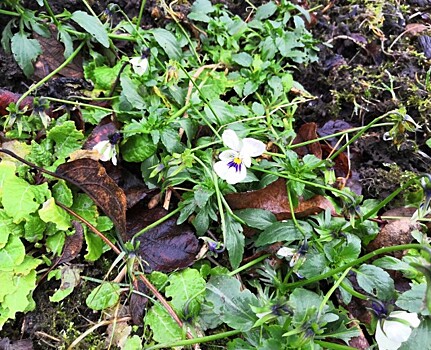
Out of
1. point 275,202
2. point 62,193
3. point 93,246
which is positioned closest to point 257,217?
point 275,202

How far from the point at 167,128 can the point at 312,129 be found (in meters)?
0.54

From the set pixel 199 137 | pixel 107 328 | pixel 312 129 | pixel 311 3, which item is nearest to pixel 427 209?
pixel 312 129

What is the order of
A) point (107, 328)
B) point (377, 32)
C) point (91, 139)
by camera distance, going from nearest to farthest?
point (107, 328) → point (91, 139) → point (377, 32)

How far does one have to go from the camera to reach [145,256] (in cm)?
149

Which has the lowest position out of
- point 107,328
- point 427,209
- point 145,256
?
point 107,328

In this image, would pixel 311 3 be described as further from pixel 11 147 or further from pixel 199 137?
pixel 11 147

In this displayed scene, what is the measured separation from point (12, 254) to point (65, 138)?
414 millimetres

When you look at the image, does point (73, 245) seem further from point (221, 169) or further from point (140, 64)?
point (140, 64)

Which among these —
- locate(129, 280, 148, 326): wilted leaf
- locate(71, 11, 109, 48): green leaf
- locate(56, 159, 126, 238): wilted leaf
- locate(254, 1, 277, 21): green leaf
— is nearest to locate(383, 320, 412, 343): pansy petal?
locate(129, 280, 148, 326): wilted leaf

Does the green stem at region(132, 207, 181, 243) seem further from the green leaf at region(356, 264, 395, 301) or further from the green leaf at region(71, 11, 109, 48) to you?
the green leaf at region(71, 11, 109, 48)

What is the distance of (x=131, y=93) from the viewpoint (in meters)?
1.68

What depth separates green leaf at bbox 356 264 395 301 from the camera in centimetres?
130

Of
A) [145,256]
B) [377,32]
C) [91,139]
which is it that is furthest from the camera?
[377,32]

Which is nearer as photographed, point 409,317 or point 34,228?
point 409,317
